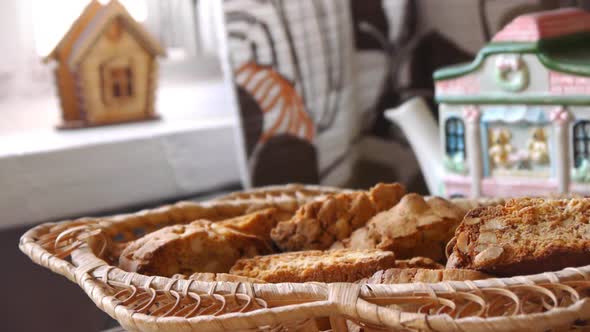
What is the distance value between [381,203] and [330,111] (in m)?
0.84

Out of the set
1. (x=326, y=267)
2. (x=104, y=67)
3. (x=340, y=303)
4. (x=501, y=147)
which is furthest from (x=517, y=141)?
(x=104, y=67)

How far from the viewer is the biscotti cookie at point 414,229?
69 centimetres

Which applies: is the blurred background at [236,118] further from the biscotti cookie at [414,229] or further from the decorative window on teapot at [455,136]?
the biscotti cookie at [414,229]

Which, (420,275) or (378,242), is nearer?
(420,275)

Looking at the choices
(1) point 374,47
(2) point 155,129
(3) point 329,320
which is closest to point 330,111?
(1) point 374,47

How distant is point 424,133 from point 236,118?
16.6 inches

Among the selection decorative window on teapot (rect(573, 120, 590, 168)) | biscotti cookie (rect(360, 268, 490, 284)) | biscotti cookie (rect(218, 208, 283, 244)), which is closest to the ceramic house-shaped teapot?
decorative window on teapot (rect(573, 120, 590, 168))

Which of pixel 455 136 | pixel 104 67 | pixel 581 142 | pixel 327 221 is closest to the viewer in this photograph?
pixel 327 221

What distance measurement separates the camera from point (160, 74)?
1.86 m

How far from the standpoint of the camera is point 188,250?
72cm

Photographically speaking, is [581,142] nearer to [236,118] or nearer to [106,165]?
[236,118]

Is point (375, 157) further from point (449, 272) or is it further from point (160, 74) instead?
point (449, 272)

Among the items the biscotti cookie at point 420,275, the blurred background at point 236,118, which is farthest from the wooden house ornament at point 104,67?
the biscotti cookie at point 420,275

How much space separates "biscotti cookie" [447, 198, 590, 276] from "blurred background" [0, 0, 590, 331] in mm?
860
